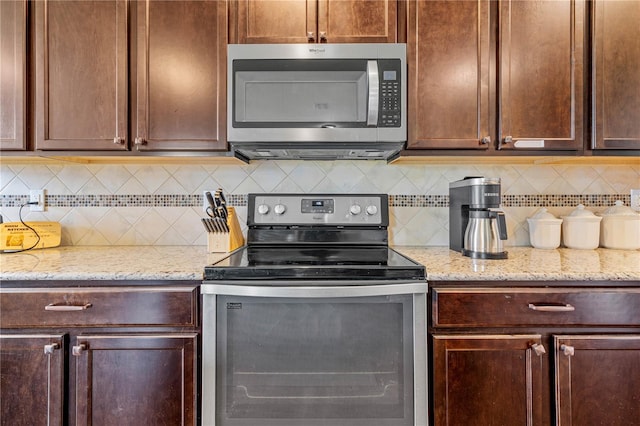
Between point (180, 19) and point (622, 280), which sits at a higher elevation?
point (180, 19)

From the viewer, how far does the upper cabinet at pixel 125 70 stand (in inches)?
57.6

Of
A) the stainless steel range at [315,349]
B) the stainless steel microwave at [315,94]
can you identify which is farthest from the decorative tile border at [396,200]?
the stainless steel range at [315,349]

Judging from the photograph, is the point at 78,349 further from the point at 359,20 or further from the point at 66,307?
the point at 359,20

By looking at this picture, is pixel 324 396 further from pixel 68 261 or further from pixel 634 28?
pixel 634 28

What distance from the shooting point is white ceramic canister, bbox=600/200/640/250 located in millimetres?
1665

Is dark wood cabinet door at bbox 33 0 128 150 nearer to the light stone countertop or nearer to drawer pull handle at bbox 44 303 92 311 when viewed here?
the light stone countertop

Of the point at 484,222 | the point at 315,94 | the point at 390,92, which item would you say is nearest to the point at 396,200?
the point at 484,222

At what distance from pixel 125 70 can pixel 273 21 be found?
0.68 m

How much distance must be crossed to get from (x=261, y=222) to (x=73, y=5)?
4.08 ft

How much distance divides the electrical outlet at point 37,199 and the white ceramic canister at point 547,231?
2588 millimetres

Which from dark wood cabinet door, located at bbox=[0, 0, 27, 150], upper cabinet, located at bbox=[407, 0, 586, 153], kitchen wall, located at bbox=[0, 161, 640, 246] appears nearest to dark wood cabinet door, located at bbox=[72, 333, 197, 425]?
kitchen wall, located at bbox=[0, 161, 640, 246]

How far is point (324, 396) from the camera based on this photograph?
1.16m

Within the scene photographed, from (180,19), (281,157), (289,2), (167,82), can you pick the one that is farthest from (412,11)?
(167,82)

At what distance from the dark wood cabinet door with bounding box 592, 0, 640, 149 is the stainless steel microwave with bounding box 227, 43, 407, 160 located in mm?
862
